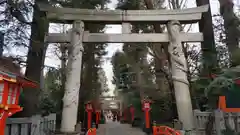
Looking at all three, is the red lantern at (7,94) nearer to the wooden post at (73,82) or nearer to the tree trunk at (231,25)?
the wooden post at (73,82)

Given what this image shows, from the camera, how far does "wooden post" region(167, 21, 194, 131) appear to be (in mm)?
7875

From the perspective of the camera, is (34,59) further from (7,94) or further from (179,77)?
(179,77)

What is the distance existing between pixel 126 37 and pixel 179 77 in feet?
8.68

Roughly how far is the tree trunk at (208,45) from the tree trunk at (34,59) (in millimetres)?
5819

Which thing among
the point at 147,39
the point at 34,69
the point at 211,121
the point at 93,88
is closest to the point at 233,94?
the point at 211,121

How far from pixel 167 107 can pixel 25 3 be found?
8.31 meters

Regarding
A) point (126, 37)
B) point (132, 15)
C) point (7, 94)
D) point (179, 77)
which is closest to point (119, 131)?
point (179, 77)

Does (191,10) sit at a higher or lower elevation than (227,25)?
higher

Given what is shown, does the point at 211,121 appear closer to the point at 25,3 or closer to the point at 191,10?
the point at 191,10

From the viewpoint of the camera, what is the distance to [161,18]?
8.77 meters

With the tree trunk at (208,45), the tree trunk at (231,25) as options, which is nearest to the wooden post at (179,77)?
the tree trunk at (208,45)

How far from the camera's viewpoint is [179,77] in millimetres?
8266

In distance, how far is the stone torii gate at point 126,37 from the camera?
8117 mm

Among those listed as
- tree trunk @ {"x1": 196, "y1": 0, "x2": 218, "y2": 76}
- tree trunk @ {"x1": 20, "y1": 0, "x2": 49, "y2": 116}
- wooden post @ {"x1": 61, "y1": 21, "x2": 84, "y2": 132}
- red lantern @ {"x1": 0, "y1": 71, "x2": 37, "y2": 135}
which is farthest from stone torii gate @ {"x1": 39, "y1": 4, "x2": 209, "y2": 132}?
red lantern @ {"x1": 0, "y1": 71, "x2": 37, "y2": 135}
